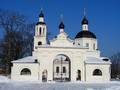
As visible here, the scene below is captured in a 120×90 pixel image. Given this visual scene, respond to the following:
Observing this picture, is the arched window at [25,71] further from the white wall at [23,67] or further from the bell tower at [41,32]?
the bell tower at [41,32]

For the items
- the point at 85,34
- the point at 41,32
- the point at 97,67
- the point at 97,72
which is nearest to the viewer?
the point at 97,67

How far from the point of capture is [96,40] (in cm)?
5131

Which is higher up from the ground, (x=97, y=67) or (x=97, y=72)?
(x=97, y=67)

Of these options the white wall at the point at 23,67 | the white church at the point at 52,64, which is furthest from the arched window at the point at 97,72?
the white wall at the point at 23,67

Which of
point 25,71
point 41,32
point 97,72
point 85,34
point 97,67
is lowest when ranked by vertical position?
point 97,72

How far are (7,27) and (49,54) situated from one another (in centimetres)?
993

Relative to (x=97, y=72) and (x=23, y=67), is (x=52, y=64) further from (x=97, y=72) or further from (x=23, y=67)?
(x=97, y=72)

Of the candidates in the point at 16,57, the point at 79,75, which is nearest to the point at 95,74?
the point at 79,75

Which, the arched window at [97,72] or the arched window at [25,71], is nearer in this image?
the arched window at [25,71]

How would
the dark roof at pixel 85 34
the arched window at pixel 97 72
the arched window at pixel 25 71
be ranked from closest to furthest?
the arched window at pixel 25 71, the arched window at pixel 97 72, the dark roof at pixel 85 34

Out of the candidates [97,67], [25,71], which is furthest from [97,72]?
[25,71]

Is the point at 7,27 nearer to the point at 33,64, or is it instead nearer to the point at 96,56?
the point at 33,64

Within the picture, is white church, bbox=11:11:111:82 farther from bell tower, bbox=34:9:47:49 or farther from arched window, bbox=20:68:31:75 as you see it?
bell tower, bbox=34:9:47:49

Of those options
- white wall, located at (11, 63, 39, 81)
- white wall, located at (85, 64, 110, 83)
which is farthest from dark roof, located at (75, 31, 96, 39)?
white wall, located at (11, 63, 39, 81)
